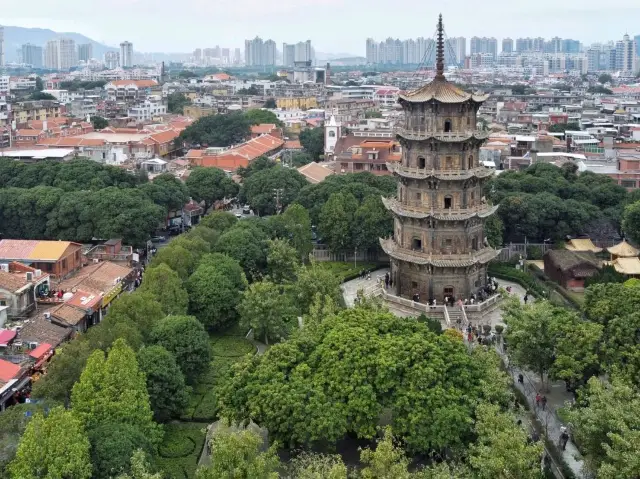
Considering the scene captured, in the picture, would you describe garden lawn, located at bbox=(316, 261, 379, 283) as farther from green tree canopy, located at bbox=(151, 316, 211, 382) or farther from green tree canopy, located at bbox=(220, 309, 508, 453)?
green tree canopy, located at bbox=(220, 309, 508, 453)

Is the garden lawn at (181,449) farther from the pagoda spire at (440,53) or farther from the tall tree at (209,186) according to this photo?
the tall tree at (209,186)

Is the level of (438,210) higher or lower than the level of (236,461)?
higher

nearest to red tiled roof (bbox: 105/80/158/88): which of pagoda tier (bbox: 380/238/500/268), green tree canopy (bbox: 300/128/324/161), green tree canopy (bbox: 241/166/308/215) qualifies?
green tree canopy (bbox: 300/128/324/161)

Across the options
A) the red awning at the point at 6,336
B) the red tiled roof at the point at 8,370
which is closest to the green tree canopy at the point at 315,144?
the red awning at the point at 6,336

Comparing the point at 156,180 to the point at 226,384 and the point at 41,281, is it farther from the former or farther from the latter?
the point at 226,384

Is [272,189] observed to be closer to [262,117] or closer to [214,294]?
[214,294]

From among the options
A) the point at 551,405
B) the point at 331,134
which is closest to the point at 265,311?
the point at 551,405
